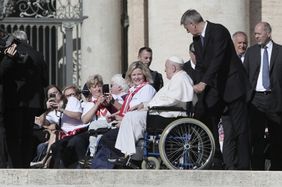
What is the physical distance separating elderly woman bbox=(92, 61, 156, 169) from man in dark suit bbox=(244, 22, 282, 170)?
1300mm

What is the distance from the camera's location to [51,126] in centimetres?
1791

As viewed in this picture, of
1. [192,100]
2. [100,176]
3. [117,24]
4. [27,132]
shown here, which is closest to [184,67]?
[192,100]

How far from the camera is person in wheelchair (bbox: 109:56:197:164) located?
15.1 meters

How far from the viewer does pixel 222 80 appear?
14.6 meters

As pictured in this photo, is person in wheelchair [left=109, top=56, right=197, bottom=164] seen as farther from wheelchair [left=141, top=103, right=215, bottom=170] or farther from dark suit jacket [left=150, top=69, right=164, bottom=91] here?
dark suit jacket [left=150, top=69, right=164, bottom=91]

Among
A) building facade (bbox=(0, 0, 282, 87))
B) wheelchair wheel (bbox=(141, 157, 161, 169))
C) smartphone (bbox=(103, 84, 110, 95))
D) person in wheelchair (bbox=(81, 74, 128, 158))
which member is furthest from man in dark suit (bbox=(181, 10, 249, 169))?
building facade (bbox=(0, 0, 282, 87))

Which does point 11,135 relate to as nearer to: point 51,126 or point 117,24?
point 51,126

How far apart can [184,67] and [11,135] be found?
7.43 feet

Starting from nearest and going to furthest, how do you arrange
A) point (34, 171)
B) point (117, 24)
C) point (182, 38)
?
point (34, 171) → point (182, 38) → point (117, 24)

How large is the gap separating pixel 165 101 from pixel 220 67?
3.10ft

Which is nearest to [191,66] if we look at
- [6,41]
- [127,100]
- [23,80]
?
[127,100]

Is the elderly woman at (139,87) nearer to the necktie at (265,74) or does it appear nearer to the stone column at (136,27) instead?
the necktie at (265,74)

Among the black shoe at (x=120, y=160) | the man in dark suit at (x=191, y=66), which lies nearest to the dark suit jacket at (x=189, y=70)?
the man in dark suit at (x=191, y=66)

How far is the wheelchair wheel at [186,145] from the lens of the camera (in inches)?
577
